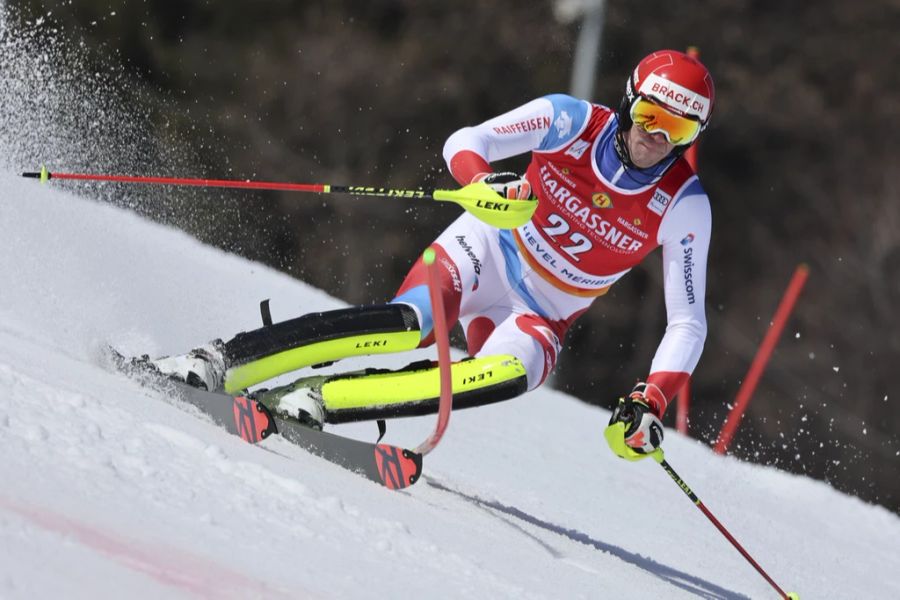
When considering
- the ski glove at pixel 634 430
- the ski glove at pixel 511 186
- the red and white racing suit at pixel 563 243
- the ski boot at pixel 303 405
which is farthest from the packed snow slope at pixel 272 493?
the ski glove at pixel 511 186

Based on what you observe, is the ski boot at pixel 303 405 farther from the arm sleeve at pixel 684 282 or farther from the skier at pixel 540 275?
the arm sleeve at pixel 684 282

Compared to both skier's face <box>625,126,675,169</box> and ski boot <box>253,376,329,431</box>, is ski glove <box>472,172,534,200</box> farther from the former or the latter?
ski boot <box>253,376,329,431</box>

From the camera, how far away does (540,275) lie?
4.14 metres

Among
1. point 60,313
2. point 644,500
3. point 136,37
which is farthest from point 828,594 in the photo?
point 136,37

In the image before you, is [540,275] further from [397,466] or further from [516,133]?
[397,466]

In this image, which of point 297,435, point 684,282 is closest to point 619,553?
point 684,282

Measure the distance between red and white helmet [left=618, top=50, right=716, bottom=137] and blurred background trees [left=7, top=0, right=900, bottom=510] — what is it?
10.9 m

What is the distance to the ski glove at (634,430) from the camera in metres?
3.67

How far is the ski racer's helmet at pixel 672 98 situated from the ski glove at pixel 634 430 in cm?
70

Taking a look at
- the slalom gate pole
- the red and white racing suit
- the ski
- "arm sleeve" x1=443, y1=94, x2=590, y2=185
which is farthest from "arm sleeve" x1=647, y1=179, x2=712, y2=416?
the ski

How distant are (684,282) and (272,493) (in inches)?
59.5

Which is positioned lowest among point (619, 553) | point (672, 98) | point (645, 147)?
point (619, 553)

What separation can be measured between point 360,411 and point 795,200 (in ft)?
46.6

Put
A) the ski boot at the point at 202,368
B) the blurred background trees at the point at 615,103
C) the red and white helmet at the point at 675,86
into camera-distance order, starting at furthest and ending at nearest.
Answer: the blurred background trees at the point at 615,103, the red and white helmet at the point at 675,86, the ski boot at the point at 202,368
